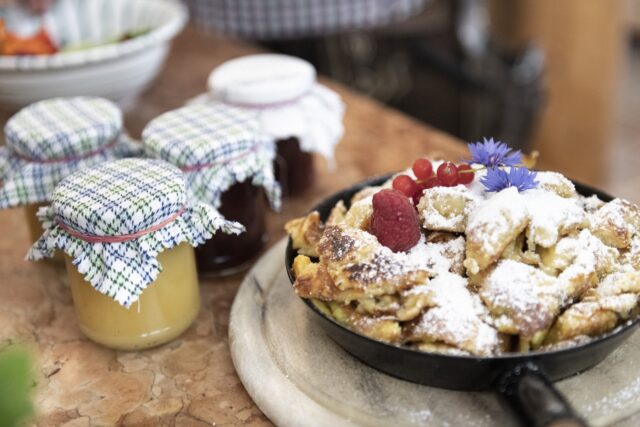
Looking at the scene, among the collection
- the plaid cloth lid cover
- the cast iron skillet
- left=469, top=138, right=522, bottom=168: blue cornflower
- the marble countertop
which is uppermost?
left=469, top=138, right=522, bottom=168: blue cornflower

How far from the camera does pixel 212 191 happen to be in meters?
Result: 0.95

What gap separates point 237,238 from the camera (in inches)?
40.6

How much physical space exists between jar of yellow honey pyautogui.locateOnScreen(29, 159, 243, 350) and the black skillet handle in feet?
1.20

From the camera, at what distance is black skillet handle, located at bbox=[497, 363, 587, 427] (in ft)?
2.04

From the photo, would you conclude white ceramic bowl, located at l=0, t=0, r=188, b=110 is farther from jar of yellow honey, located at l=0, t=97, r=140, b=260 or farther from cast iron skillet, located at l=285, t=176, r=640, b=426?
cast iron skillet, located at l=285, t=176, r=640, b=426

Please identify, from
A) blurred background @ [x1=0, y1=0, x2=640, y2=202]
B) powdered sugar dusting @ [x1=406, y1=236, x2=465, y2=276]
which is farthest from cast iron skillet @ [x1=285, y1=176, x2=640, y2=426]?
blurred background @ [x1=0, y1=0, x2=640, y2=202]

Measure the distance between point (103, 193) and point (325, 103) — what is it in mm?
463

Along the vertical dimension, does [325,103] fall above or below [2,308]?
above

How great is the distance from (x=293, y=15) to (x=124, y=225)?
139cm

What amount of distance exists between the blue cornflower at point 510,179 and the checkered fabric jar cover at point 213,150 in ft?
0.99

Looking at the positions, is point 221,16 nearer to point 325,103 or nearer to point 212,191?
point 325,103

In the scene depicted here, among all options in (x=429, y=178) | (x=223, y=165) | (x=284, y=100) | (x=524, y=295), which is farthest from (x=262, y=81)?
(x=524, y=295)

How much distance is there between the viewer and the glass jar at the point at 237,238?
1.01m

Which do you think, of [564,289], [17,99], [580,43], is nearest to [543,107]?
[580,43]
